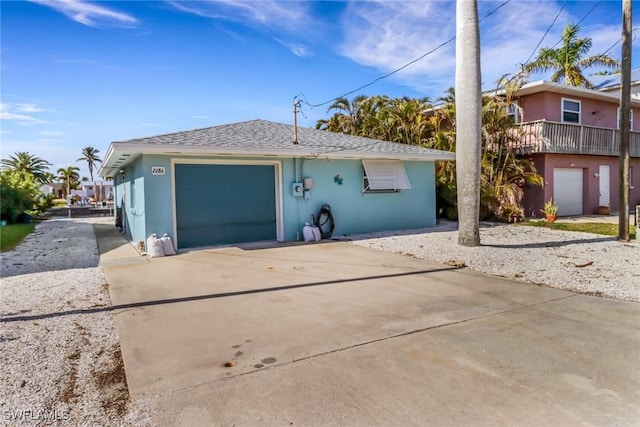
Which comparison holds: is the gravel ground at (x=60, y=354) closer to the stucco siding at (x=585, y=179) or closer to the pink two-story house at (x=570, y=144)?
the pink two-story house at (x=570, y=144)

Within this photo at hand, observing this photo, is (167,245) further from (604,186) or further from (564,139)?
(604,186)

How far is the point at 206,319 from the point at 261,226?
22.3ft

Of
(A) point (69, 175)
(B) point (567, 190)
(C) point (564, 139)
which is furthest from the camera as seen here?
(A) point (69, 175)

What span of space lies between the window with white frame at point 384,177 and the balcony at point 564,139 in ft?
21.3

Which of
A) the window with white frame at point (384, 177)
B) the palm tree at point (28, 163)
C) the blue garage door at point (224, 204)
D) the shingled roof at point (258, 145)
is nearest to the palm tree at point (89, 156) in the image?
the palm tree at point (28, 163)

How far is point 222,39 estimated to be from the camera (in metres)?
12.0

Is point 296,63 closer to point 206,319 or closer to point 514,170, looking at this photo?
point 514,170

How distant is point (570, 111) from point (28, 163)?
196ft

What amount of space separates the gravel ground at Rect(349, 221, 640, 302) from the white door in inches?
345

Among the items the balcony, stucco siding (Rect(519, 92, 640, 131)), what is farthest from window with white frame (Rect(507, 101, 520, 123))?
the balcony

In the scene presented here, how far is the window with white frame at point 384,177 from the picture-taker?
508 inches

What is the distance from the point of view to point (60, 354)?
3.86 meters

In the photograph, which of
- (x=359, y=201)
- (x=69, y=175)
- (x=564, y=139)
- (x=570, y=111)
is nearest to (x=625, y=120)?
(x=564, y=139)

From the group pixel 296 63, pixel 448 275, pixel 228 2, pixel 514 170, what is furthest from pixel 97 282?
pixel 514 170
